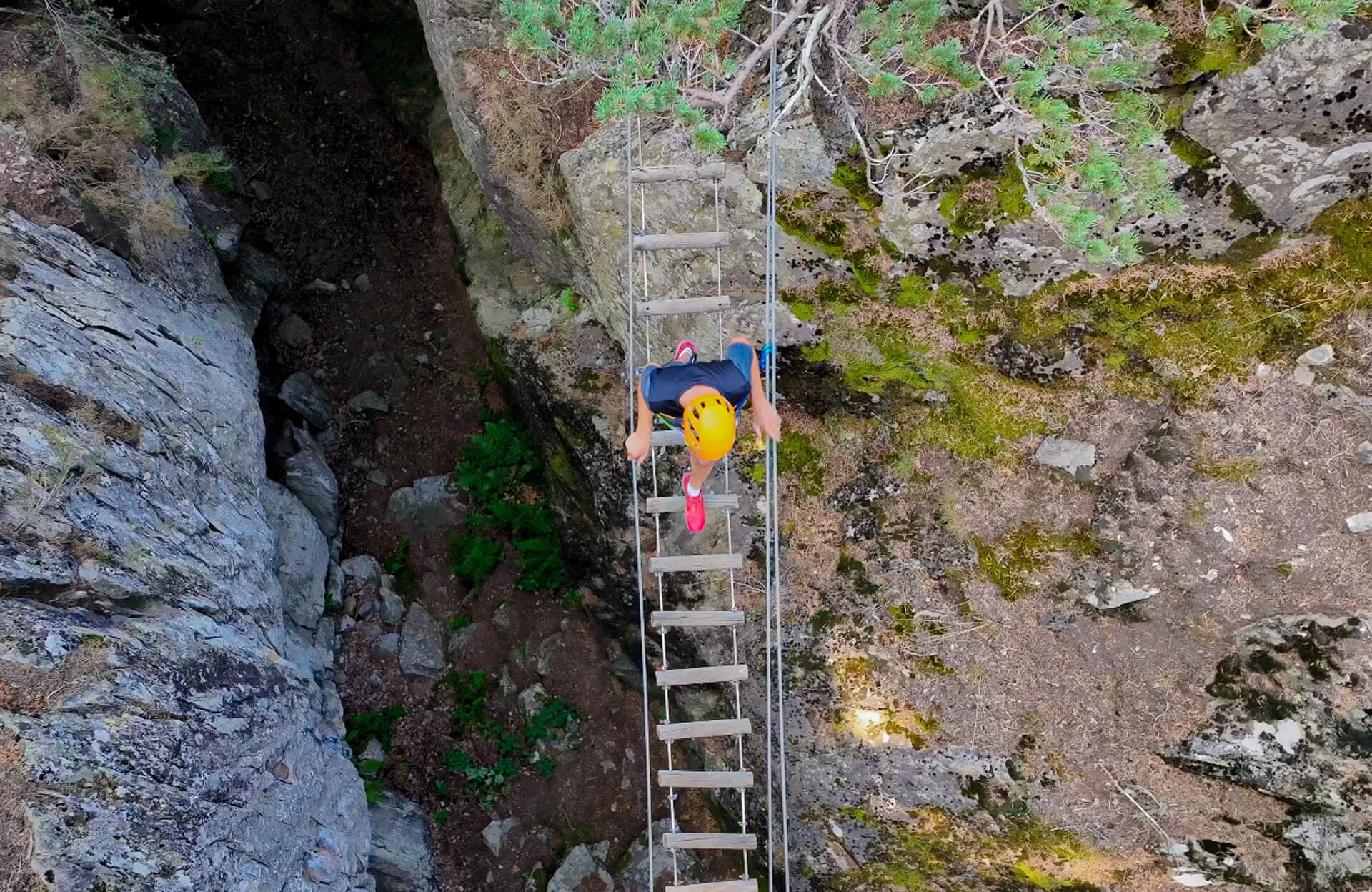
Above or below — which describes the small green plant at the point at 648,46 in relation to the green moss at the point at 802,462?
above

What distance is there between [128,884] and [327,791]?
2506 mm

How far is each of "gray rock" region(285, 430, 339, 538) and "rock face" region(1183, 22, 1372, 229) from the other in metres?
11.3

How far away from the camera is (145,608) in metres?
6.96

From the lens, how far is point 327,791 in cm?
855

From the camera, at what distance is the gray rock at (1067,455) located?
7234 millimetres

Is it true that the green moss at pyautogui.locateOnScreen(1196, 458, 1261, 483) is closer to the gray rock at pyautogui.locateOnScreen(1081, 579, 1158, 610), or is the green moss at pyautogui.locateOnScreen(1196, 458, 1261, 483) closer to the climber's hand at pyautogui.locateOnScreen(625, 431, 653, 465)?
the gray rock at pyautogui.locateOnScreen(1081, 579, 1158, 610)

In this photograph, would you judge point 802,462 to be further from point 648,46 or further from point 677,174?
point 648,46

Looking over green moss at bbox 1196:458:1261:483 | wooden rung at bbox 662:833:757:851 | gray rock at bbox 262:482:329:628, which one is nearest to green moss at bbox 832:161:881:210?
green moss at bbox 1196:458:1261:483

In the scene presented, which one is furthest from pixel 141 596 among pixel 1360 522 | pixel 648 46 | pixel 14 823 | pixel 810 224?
pixel 1360 522

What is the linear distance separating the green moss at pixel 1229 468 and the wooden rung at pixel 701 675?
4469mm

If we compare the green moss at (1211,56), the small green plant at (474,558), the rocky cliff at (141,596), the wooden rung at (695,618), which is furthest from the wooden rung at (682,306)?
the small green plant at (474,558)

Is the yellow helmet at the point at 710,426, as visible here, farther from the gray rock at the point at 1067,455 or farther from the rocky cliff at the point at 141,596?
the rocky cliff at the point at 141,596

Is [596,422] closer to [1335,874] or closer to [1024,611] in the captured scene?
[1024,611]

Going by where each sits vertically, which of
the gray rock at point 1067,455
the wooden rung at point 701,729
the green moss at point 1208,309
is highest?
the green moss at point 1208,309
